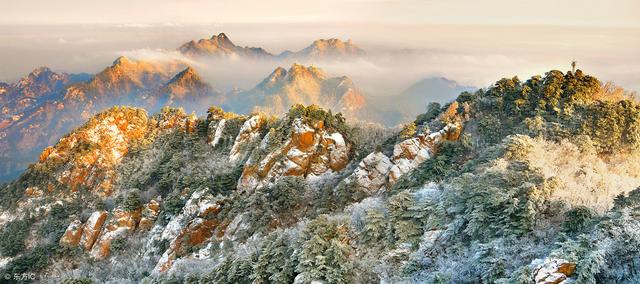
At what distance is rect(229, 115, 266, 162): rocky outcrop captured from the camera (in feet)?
161

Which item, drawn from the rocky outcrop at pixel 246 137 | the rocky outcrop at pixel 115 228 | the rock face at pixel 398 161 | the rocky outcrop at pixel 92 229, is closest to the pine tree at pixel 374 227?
the rock face at pixel 398 161

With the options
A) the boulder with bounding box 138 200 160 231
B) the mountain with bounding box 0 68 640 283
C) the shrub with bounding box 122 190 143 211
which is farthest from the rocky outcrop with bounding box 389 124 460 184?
the shrub with bounding box 122 190 143 211

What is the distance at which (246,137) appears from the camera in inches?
1972

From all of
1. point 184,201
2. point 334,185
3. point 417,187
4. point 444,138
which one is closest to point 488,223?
point 417,187

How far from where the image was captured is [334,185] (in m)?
38.5

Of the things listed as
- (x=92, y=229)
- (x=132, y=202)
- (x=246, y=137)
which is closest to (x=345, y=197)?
(x=246, y=137)

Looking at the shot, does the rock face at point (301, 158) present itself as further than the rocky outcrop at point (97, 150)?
No

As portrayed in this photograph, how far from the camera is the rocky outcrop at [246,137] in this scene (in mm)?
49188

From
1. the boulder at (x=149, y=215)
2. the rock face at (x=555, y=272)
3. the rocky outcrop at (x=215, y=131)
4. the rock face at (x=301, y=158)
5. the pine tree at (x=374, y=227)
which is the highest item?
the rock face at (x=555, y=272)

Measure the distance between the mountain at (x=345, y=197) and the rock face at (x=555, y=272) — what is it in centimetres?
5

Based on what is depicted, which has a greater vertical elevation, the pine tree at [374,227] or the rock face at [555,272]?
the rock face at [555,272]

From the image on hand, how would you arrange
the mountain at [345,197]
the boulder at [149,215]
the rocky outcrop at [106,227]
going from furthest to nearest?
1. the boulder at [149,215]
2. the rocky outcrop at [106,227]
3. the mountain at [345,197]

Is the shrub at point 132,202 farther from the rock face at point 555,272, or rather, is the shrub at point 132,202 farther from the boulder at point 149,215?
the rock face at point 555,272

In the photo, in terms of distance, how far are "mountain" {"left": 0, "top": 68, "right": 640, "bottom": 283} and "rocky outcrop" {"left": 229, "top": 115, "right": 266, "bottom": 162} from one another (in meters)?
0.16
